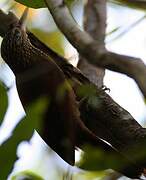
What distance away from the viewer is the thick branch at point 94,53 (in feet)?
2.36

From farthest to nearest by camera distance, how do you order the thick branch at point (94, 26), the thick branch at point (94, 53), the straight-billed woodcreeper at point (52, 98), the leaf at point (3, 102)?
1. the thick branch at point (94, 26)
2. the straight-billed woodcreeper at point (52, 98)
3. the leaf at point (3, 102)
4. the thick branch at point (94, 53)

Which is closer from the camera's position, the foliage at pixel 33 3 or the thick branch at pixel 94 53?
the thick branch at pixel 94 53

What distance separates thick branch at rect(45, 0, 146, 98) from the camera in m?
0.72

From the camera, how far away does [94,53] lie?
2.70ft

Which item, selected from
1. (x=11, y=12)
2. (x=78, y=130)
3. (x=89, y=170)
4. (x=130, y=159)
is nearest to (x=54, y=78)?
(x=78, y=130)

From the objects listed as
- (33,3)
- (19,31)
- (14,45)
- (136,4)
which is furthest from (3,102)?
(14,45)

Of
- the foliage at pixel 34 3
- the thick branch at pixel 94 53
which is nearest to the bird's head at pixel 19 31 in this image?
the foliage at pixel 34 3

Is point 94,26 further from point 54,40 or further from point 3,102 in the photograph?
point 3,102

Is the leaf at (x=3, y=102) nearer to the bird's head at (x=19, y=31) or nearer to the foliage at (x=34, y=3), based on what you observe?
the foliage at (x=34, y=3)

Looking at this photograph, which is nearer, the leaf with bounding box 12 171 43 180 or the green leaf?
the leaf with bounding box 12 171 43 180

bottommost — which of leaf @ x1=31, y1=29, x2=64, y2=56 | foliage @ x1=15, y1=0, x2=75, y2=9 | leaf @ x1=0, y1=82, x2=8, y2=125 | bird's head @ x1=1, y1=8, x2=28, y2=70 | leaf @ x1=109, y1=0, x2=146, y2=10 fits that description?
bird's head @ x1=1, y1=8, x2=28, y2=70

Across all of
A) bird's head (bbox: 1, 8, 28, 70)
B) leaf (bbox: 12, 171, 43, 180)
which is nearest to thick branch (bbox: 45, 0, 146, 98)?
leaf (bbox: 12, 171, 43, 180)

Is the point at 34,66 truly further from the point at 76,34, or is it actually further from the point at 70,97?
the point at 76,34

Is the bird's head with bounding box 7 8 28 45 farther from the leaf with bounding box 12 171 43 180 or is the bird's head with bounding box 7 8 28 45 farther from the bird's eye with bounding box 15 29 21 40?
the leaf with bounding box 12 171 43 180
